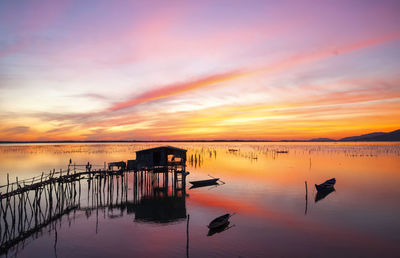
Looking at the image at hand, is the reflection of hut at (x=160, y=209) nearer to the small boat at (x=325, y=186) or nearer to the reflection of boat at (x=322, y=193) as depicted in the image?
the reflection of boat at (x=322, y=193)

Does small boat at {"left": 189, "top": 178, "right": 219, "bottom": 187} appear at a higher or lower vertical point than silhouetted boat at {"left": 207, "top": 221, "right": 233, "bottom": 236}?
higher

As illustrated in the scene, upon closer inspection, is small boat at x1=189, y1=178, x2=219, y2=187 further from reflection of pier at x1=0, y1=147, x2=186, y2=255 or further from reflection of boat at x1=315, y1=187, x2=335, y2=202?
reflection of boat at x1=315, y1=187, x2=335, y2=202

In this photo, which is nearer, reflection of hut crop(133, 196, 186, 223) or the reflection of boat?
reflection of hut crop(133, 196, 186, 223)

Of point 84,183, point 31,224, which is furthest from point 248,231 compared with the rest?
point 84,183

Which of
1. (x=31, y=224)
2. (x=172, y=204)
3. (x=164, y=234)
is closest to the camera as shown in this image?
(x=164, y=234)

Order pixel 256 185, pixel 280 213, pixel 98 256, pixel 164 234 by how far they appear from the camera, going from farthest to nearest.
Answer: pixel 256 185 → pixel 280 213 → pixel 164 234 → pixel 98 256

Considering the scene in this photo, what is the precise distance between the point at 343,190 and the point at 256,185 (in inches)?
536

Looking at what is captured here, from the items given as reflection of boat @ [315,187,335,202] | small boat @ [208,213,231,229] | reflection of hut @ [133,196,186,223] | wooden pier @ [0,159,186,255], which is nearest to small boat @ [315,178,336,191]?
reflection of boat @ [315,187,335,202]

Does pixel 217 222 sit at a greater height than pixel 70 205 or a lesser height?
greater

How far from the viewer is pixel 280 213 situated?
29594mm

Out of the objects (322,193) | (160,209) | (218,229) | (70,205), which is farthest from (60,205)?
(322,193)

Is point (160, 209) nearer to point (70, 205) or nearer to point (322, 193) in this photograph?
point (70, 205)

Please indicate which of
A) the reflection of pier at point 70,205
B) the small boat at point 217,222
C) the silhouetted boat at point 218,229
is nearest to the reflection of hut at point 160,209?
the reflection of pier at point 70,205

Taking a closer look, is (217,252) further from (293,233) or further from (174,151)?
(174,151)
